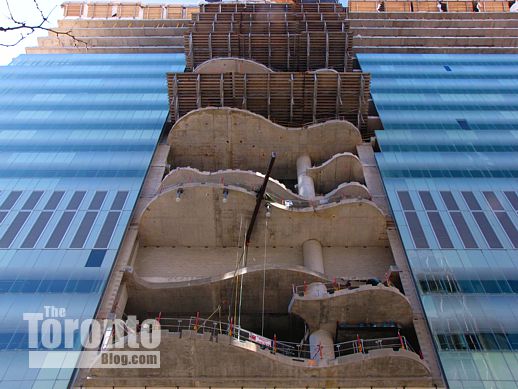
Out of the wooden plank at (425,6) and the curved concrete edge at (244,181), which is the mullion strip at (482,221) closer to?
the curved concrete edge at (244,181)

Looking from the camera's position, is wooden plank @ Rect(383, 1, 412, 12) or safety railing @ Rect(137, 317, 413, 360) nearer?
safety railing @ Rect(137, 317, 413, 360)

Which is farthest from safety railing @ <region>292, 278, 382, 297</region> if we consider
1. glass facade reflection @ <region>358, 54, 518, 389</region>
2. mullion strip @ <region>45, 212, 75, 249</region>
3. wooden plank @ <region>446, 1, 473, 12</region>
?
wooden plank @ <region>446, 1, 473, 12</region>

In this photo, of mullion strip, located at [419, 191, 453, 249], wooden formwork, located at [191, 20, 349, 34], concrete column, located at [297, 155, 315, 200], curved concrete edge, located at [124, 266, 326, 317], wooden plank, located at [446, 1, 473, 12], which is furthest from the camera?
wooden plank, located at [446, 1, 473, 12]

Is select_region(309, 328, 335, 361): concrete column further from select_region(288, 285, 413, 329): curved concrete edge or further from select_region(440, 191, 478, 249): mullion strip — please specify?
select_region(440, 191, 478, 249): mullion strip

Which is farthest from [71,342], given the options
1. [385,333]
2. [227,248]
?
[385,333]

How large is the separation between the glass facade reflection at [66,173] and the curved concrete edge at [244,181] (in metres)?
2.52

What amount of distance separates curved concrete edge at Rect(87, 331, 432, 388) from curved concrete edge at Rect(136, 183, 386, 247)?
1024 cm

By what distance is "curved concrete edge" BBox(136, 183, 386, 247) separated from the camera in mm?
29469


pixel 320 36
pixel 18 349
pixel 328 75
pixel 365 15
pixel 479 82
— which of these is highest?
pixel 365 15

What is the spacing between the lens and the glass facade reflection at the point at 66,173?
2353cm

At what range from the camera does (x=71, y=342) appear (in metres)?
21.4

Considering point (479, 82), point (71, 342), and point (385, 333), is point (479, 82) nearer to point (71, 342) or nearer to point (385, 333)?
point (385, 333)

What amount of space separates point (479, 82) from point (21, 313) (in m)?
41.7

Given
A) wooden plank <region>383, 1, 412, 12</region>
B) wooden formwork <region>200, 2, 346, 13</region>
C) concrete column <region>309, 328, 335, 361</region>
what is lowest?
concrete column <region>309, 328, 335, 361</region>
